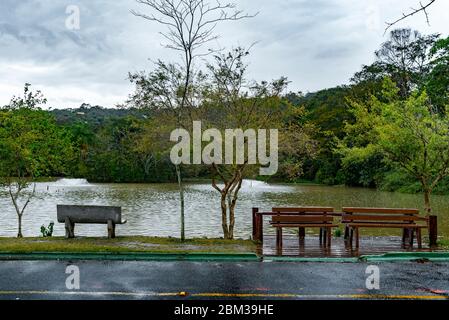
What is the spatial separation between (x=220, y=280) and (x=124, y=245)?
4218 mm

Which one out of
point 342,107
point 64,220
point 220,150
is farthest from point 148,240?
point 342,107

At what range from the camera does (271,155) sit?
1483 cm

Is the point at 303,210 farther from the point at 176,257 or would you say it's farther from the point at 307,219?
the point at 176,257

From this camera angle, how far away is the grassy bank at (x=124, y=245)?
11.0 m

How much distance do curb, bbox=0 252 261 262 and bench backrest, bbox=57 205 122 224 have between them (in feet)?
9.50

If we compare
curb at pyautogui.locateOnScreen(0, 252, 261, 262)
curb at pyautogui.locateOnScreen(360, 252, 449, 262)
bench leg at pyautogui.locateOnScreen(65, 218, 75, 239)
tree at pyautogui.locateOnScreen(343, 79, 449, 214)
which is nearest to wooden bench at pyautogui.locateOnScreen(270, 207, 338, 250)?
curb at pyautogui.locateOnScreen(360, 252, 449, 262)

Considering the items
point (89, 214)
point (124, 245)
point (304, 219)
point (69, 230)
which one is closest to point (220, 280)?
point (124, 245)

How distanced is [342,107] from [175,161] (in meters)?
61.4

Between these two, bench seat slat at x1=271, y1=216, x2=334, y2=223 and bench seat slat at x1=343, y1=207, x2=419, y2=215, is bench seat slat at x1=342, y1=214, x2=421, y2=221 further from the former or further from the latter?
bench seat slat at x1=271, y1=216, x2=334, y2=223

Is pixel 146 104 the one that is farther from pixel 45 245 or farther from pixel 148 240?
pixel 45 245

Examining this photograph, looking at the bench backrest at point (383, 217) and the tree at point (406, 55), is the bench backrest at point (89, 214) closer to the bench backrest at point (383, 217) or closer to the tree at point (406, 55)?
the bench backrest at point (383, 217)

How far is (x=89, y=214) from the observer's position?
533 inches

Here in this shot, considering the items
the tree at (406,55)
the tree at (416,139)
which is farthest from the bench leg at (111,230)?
the tree at (406,55)

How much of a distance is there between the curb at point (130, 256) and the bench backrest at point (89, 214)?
9.50 feet
